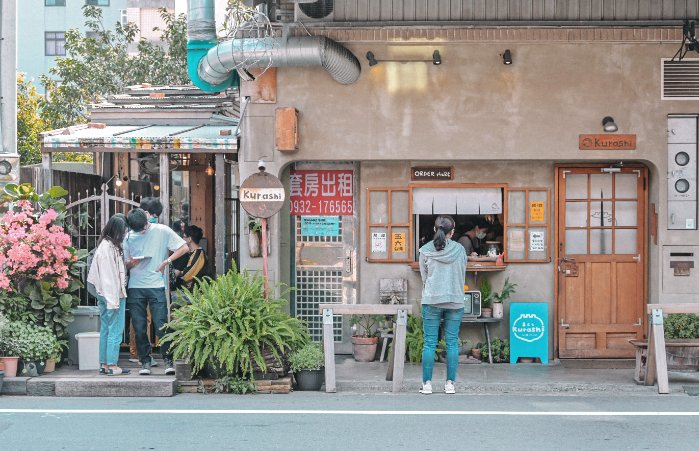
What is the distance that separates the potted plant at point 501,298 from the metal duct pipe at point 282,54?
12.2 ft

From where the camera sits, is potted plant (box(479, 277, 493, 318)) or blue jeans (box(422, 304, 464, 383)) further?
potted plant (box(479, 277, 493, 318))

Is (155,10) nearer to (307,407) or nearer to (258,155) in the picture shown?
(258,155)

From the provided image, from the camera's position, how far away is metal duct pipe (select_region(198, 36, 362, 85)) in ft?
42.9

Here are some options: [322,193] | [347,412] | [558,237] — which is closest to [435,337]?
[347,412]

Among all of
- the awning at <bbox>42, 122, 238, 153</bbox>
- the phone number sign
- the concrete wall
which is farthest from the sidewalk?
the awning at <bbox>42, 122, 238, 153</bbox>

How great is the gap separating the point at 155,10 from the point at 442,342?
121 ft

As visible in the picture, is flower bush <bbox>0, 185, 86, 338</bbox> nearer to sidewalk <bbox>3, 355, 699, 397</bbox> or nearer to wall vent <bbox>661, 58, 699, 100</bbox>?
sidewalk <bbox>3, 355, 699, 397</bbox>

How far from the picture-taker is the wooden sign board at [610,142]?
13.6 metres

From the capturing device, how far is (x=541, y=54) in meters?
13.6

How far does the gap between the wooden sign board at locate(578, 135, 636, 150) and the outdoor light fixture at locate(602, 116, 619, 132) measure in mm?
109

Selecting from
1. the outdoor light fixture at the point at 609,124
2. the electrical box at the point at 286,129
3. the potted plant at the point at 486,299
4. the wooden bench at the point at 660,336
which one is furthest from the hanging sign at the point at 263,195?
the wooden bench at the point at 660,336

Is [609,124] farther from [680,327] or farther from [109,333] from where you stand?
[109,333]

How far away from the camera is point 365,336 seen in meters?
13.9

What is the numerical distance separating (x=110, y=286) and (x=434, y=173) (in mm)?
4853
